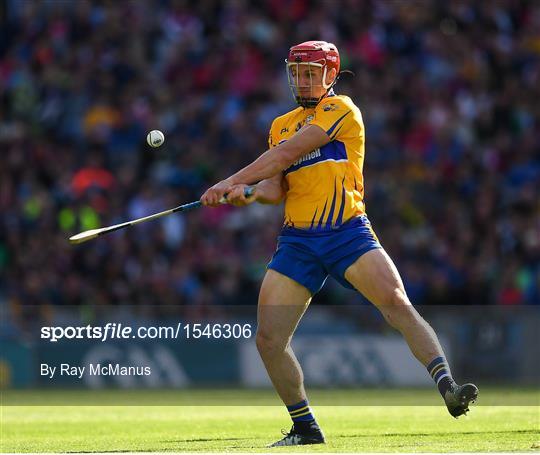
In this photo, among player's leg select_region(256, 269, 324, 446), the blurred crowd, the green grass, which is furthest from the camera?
the blurred crowd

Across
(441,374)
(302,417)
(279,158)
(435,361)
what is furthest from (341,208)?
(302,417)

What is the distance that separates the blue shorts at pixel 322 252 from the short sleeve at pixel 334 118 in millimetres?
656

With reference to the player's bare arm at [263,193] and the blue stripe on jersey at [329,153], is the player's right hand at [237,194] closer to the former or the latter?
the player's bare arm at [263,193]

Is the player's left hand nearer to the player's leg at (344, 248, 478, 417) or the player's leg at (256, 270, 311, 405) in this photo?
the player's leg at (256, 270, 311, 405)

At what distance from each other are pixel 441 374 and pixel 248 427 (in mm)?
2927

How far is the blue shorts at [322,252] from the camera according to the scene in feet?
32.1

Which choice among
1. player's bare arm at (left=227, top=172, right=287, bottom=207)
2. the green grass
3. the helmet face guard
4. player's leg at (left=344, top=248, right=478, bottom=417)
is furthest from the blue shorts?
the green grass

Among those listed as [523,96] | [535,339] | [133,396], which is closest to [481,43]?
[523,96]

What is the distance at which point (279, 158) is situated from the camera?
32.2 ft

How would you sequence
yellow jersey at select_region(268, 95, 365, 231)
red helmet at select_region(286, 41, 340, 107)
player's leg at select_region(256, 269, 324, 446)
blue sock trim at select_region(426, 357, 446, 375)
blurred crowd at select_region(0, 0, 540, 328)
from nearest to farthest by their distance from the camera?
blue sock trim at select_region(426, 357, 446, 375) < player's leg at select_region(256, 269, 324, 446) < yellow jersey at select_region(268, 95, 365, 231) < red helmet at select_region(286, 41, 340, 107) < blurred crowd at select_region(0, 0, 540, 328)

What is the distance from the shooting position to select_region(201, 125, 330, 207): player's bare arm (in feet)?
32.1

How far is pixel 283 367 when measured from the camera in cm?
985

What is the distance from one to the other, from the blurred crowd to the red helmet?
8585 millimetres

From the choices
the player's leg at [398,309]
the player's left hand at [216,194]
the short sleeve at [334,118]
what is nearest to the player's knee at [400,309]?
the player's leg at [398,309]
